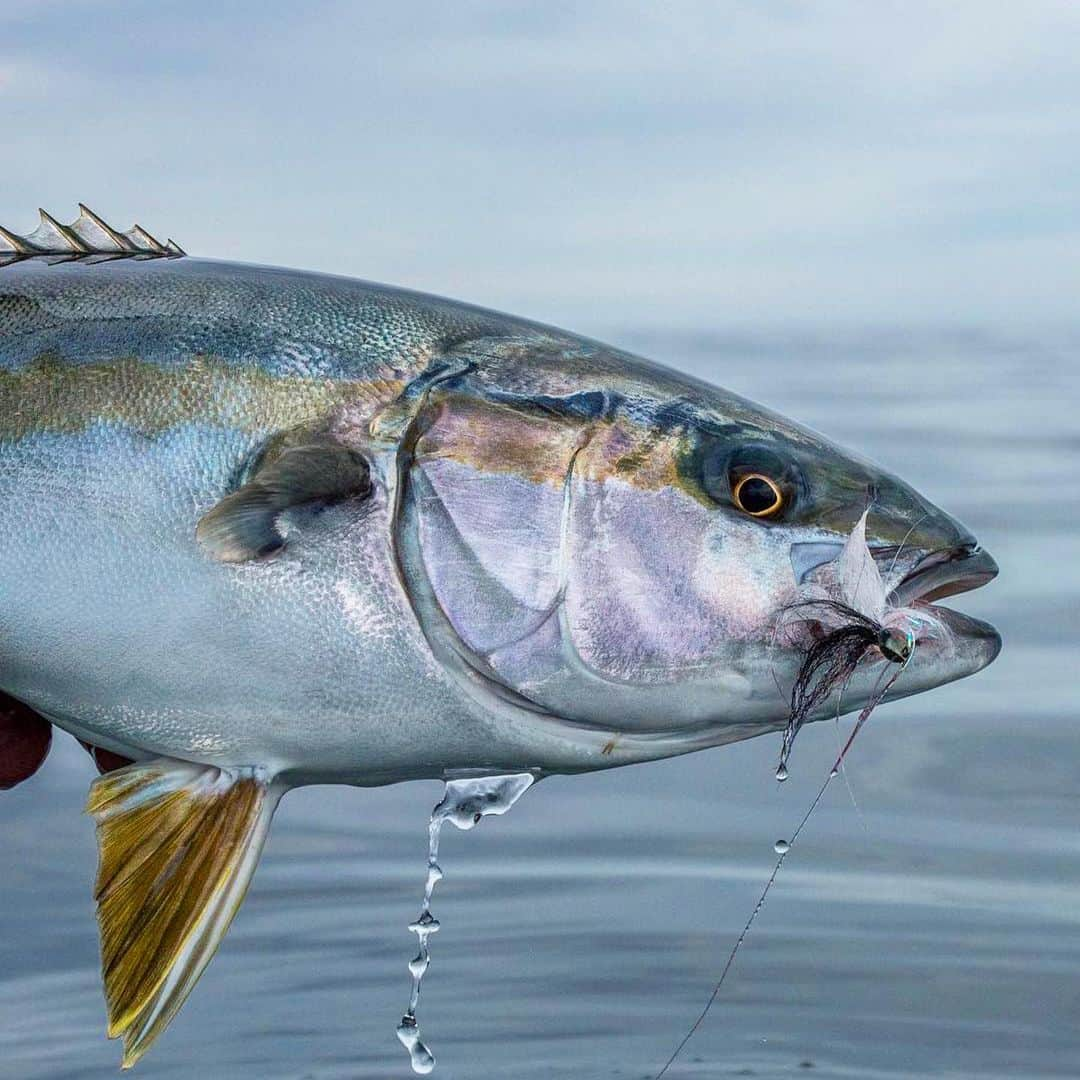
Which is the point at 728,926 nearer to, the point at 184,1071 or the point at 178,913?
the point at 184,1071

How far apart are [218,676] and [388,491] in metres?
0.39

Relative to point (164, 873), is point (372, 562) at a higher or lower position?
higher

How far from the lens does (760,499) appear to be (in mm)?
2799

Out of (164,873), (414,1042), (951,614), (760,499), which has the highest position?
(760,499)

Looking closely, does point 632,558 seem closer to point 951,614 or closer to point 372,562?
point 372,562

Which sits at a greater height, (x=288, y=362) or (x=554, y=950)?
(x=288, y=362)

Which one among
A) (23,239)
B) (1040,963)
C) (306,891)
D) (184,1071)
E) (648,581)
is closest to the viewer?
(648,581)

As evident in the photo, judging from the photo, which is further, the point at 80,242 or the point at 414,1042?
the point at 414,1042

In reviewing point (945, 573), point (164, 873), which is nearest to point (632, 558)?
point (945, 573)

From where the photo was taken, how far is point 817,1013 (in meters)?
6.12

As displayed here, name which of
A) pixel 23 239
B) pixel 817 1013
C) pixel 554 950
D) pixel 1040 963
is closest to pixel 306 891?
pixel 554 950

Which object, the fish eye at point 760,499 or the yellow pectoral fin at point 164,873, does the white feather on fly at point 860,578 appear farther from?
the yellow pectoral fin at point 164,873

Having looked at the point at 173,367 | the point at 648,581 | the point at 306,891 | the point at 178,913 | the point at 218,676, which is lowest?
the point at 306,891

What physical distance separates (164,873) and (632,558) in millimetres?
856
